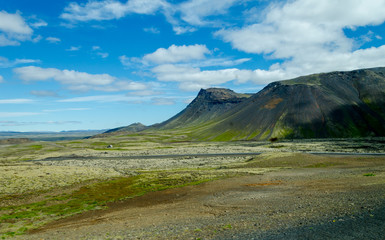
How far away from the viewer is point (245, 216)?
2591cm

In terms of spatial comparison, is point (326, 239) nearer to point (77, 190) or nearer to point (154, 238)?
point (154, 238)

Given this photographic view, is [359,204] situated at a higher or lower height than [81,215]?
higher

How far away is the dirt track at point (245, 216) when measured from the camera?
19.8 m

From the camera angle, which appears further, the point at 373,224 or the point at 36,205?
the point at 36,205

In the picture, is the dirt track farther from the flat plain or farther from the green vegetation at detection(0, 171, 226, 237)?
the green vegetation at detection(0, 171, 226, 237)

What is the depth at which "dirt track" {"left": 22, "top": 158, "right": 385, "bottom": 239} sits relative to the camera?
778 inches

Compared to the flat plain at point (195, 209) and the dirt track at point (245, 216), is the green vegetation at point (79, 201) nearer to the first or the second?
the flat plain at point (195, 209)

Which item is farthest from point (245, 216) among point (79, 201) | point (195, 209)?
point (79, 201)

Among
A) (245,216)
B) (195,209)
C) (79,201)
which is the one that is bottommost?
(79,201)

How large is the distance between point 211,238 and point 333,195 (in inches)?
711

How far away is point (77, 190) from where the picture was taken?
155 feet

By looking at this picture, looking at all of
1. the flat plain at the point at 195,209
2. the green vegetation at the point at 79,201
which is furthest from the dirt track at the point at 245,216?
the green vegetation at the point at 79,201

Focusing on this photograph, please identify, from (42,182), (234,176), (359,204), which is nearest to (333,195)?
(359,204)

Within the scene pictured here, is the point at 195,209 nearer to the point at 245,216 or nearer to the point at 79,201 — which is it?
the point at 245,216
